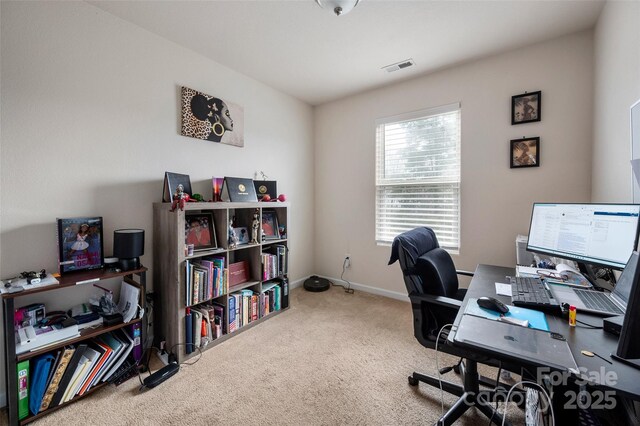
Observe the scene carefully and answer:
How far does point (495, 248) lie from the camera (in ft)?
8.37

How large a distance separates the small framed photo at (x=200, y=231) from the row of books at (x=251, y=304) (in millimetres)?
520

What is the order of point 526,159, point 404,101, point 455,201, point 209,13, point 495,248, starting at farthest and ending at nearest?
1. point 404,101
2. point 455,201
3. point 495,248
4. point 526,159
5. point 209,13

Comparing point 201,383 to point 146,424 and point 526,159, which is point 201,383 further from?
point 526,159

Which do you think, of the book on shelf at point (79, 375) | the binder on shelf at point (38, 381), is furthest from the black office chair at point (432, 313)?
the binder on shelf at point (38, 381)

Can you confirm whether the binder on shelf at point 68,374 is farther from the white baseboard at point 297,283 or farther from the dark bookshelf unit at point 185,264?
the white baseboard at point 297,283

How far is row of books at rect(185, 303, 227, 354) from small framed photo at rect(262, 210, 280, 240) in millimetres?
832

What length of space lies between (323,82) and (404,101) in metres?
0.94

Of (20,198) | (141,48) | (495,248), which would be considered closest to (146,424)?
(20,198)

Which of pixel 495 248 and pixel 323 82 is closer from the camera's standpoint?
pixel 495 248

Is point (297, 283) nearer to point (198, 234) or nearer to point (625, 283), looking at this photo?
point (198, 234)

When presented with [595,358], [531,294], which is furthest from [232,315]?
[595,358]

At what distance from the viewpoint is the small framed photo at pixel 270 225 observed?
9.23 ft

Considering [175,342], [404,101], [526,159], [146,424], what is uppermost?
[404,101]

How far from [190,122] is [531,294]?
270 cm
